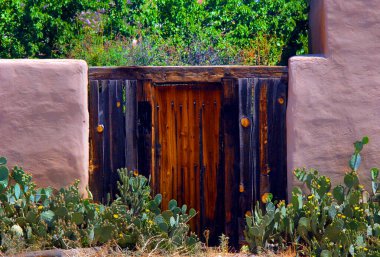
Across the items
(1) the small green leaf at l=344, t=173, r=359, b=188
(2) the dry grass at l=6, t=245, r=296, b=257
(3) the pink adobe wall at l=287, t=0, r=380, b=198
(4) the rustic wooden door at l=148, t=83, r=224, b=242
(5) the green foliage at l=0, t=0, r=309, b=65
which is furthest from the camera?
(5) the green foliage at l=0, t=0, r=309, b=65

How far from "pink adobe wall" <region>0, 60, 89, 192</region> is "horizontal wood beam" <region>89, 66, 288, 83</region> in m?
0.37

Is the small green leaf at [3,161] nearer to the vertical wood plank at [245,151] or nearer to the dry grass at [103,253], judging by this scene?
the dry grass at [103,253]

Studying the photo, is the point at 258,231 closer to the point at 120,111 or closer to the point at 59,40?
the point at 120,111

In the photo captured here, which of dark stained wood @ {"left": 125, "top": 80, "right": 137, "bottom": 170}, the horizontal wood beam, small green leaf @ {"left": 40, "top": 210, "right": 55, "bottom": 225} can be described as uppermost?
the horizontal wood beam

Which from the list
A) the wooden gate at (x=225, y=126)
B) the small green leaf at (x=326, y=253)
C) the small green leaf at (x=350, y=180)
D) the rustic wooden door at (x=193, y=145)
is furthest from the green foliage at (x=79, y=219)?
the small green leaf at (x=350, y=180)

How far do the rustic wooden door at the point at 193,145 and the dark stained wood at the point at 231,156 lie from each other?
0.18m

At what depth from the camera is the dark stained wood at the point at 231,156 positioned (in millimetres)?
8578

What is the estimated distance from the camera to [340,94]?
8266 millimetres

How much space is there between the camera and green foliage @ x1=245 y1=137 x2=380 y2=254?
7551 millimetres

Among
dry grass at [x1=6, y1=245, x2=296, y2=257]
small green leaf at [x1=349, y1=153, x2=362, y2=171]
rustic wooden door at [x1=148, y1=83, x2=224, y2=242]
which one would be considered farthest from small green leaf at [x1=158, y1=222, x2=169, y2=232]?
small green leaf at [x1=349, y1=153, x2=362, y2=171]

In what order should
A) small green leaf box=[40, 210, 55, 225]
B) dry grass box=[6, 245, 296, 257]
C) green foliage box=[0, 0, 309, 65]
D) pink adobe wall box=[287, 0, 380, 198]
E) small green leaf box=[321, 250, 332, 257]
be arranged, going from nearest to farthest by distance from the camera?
small green leaf box=[321, 250, 332, 257]
dry grass box=[6, 245, 296, 257]
small green leaf box=[40, 210, 55, 225]
pink adobe wall box=[287, 0, 380, 198]
green foliage box=[0, 0, 309, 65]

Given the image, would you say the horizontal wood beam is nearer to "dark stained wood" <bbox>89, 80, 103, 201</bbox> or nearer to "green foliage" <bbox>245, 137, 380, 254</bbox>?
"dark stained wood" <bbox>89, 80, 103, 201</bbox>

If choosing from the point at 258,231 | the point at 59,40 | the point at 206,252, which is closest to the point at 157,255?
the point at 206,252

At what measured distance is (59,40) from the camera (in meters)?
14.2
